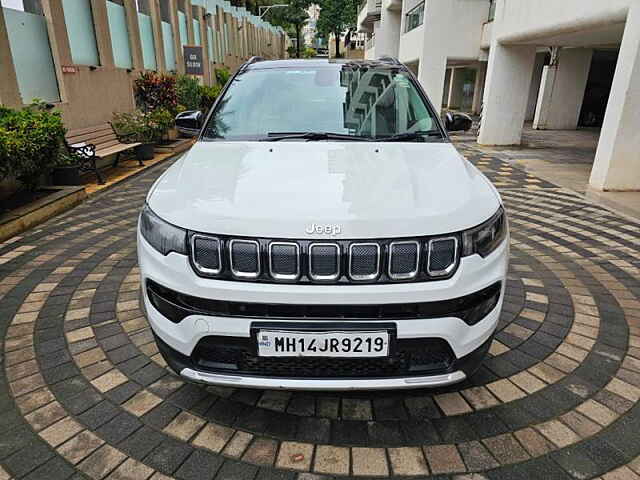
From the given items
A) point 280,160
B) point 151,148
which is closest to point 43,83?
point 151,148

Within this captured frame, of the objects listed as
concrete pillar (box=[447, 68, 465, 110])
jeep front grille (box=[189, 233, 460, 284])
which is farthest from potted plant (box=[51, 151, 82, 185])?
concrete pillar (box=[447, 68, 465, 110])

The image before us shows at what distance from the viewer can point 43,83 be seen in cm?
756

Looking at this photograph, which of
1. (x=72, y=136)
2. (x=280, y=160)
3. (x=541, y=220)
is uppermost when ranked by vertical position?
(x=280, y=160)

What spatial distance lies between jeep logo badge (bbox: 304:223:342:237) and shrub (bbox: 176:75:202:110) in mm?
11847

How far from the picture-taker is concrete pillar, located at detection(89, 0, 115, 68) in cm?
935

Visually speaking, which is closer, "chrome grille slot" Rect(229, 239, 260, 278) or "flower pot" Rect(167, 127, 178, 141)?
"chrome grille slot" Rect(229, 239, 260, 278)

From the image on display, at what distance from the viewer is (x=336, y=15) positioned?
55062mm

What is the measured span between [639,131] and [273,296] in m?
7.46

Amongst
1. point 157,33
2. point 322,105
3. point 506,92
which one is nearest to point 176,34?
point 157,33

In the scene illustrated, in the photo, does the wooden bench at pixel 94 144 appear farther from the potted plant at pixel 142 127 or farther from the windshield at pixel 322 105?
the windshield at pixel 322 105

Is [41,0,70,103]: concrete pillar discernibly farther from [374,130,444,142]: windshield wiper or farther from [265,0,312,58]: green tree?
[265,0,312,58]: green tree

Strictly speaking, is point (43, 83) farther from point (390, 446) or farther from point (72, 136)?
point (390, 446)

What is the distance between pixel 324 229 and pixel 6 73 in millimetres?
7083

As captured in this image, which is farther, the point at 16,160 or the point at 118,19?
the point at 118,19
